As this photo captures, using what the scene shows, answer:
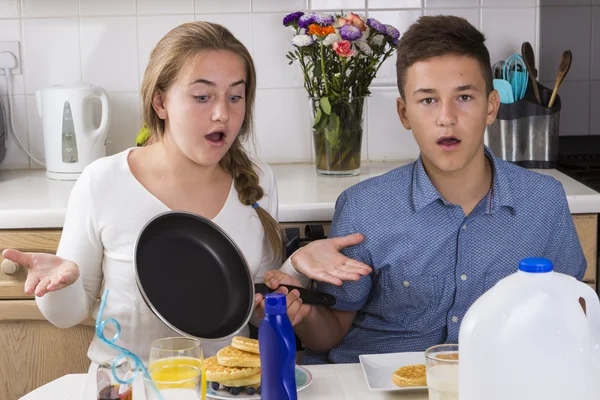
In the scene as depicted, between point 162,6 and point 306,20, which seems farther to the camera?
point 162,6

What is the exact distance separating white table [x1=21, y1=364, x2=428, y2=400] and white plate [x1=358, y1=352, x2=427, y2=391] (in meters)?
0.01

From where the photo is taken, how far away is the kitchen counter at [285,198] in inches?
79.1

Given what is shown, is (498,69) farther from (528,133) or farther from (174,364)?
(174,364)

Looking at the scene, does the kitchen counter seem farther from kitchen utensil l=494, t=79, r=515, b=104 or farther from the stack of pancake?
the stack of pancake

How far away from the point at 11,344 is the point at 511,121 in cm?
148

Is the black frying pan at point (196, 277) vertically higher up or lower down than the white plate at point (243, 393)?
higher up

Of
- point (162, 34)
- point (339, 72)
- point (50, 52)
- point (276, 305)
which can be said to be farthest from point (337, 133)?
point (276, 305)

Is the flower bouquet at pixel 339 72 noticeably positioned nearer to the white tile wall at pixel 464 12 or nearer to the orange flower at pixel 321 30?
the orange flower at pixel 321 30

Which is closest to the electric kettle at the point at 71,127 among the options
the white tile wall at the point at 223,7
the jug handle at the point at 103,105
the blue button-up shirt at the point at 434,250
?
the jug handle at the point at 103,105

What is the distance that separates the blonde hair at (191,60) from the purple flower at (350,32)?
0.52 m

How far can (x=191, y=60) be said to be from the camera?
1.63 meters

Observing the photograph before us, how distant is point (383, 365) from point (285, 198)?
2.69ft

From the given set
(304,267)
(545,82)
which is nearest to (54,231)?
(304,267)

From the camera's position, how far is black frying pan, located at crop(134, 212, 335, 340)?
1.40 m
